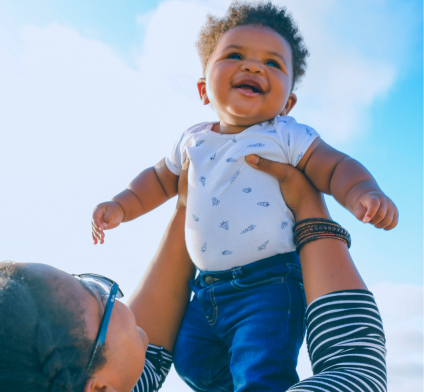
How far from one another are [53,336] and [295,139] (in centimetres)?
167

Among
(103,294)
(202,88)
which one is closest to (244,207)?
(103,294)

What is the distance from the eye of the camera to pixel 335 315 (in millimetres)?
1656

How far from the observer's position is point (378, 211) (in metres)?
1.74

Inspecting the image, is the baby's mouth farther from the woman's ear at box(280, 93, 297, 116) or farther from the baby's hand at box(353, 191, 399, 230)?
the baby's hand at box(353, 191, 399, 230)

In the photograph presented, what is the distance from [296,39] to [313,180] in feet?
4.55

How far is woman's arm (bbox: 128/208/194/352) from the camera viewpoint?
2.28m

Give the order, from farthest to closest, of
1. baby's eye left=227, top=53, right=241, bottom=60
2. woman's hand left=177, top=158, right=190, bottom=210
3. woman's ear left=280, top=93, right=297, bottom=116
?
woman's ear left=280, top=93, right=297, bottom=116
baby's eye left=227, top=53, right=241, bottom=60
woman's hand left=177, top=158, right=190, bottom=210

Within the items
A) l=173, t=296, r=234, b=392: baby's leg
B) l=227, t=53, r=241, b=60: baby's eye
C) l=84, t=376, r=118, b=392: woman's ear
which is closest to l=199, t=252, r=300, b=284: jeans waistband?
l=173, t=296, r=234, b=392: baby's leg

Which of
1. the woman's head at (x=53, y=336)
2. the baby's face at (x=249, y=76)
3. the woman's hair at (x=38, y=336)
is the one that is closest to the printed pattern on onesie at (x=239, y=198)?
the baby's face at (x=249, y=76)

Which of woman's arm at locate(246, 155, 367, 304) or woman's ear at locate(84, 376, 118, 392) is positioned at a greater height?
woman's arm at locate(246, 155, 367, 304)

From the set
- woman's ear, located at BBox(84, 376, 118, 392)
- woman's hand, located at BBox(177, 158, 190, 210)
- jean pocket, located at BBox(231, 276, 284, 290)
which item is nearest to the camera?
woman's ear, located at BBox(84, 376, 118, 392)

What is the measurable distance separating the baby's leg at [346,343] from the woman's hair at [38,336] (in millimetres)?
753

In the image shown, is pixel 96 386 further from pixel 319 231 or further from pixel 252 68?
pixel 252 68

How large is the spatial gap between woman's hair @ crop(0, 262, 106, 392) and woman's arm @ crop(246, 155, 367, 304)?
1.01 meters
